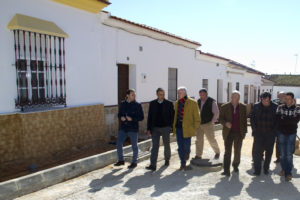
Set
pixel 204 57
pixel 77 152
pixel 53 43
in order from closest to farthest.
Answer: pixel 53 43, pixel 77 152, pixel 204 57

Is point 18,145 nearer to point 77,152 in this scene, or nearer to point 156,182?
point 77,152

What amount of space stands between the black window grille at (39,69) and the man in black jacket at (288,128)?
16.2ft

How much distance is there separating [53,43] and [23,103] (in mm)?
1657

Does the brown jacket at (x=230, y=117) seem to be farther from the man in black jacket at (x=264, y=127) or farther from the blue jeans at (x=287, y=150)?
the blue jeans at (x=287, y=150)

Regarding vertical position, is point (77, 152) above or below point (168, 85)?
below

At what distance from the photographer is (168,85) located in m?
12.0

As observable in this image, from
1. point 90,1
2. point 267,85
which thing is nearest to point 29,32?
point 90,1

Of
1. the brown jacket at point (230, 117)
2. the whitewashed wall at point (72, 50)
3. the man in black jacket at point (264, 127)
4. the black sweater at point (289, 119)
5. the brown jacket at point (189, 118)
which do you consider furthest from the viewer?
the whitewashed wall at point (72, 50)

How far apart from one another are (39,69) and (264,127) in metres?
5.04

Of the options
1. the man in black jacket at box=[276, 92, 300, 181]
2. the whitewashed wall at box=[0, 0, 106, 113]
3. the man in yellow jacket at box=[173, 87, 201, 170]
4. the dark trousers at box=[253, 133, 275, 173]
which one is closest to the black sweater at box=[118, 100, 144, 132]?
the man in yellow jacket at box=[173, 87, 201, 170]

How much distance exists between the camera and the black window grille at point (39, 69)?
18.8 feet

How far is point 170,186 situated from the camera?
464 centimetres

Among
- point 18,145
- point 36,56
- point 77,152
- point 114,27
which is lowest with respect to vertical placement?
point 77,152

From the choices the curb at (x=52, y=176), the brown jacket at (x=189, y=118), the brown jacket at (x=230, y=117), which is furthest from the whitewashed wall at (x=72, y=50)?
the brown jacket at (x=230, y=117)
